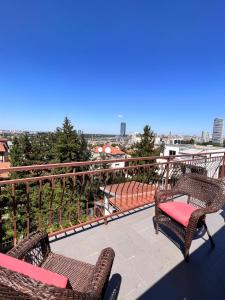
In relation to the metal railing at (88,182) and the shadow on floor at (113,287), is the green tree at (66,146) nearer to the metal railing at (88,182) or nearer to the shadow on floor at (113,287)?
the metal railing at (88,182)

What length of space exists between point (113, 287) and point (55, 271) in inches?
27.5

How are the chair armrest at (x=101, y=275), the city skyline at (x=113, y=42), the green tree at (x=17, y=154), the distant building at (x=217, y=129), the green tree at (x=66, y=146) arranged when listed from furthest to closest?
1. the distant building at (x=217, y=129)
2. the green tree at (x=17, y=154)
3. the green tree at (x=66, y=146)
4. the city skyline at (x=113, y=42)
5. the chair armrest at (x=101, y=275)

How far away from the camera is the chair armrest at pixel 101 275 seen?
41.5 inches

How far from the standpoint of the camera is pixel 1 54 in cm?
892

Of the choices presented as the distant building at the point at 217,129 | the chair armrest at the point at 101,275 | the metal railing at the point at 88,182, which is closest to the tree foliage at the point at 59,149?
the metal railing at the point at 88,182

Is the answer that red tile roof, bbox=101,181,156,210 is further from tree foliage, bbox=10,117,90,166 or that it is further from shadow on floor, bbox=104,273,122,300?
tree foliage, bbox=10,117,90,166

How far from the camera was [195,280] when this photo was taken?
6.32 ft

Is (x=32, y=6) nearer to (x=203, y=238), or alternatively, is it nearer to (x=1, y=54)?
(x=1, y=54)

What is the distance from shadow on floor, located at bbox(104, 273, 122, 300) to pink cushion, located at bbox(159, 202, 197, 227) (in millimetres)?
952

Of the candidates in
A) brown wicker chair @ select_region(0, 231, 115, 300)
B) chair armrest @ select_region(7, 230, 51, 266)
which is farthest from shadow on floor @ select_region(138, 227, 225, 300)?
chair armrest @ select_region(7, 230, 51, 266)

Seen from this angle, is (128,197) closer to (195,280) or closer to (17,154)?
(195,280)

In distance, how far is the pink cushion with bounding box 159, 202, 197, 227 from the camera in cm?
227

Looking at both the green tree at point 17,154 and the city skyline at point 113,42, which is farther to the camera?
the green tree at point 17,154

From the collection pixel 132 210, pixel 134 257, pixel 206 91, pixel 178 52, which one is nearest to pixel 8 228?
pixel 132 210
